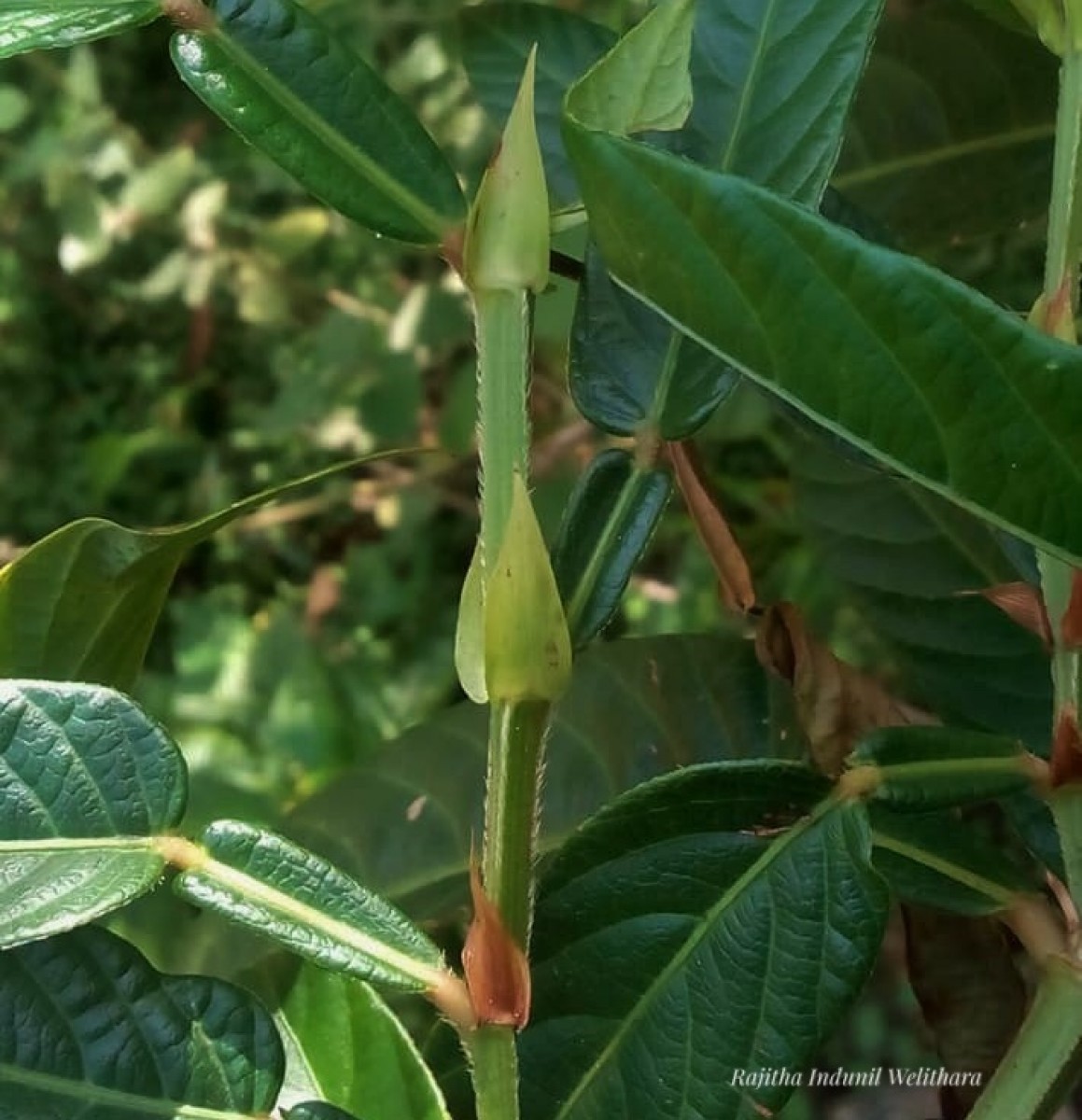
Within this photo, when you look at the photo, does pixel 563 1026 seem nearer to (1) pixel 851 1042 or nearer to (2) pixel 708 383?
(2) pixel 708 383

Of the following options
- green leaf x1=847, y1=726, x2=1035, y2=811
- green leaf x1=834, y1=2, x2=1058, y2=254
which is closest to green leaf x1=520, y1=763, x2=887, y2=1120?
green leaf x1=847, y1=726, x2=1035, y2=811

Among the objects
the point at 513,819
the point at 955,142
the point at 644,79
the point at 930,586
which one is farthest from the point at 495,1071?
the point at 955,142

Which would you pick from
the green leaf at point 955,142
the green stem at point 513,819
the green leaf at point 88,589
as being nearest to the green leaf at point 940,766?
the green stem at point 513,819

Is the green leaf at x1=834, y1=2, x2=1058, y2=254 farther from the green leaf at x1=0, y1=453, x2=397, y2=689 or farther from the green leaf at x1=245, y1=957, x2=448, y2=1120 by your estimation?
the green leaf at x1=245, y1=957, x2=448, y2=1120

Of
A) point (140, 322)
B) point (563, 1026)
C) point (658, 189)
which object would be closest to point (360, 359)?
point (140, 322)

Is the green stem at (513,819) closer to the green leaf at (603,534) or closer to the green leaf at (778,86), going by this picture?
the green leaf at (603,534)

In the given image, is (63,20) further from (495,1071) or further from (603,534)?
(495,1071)
